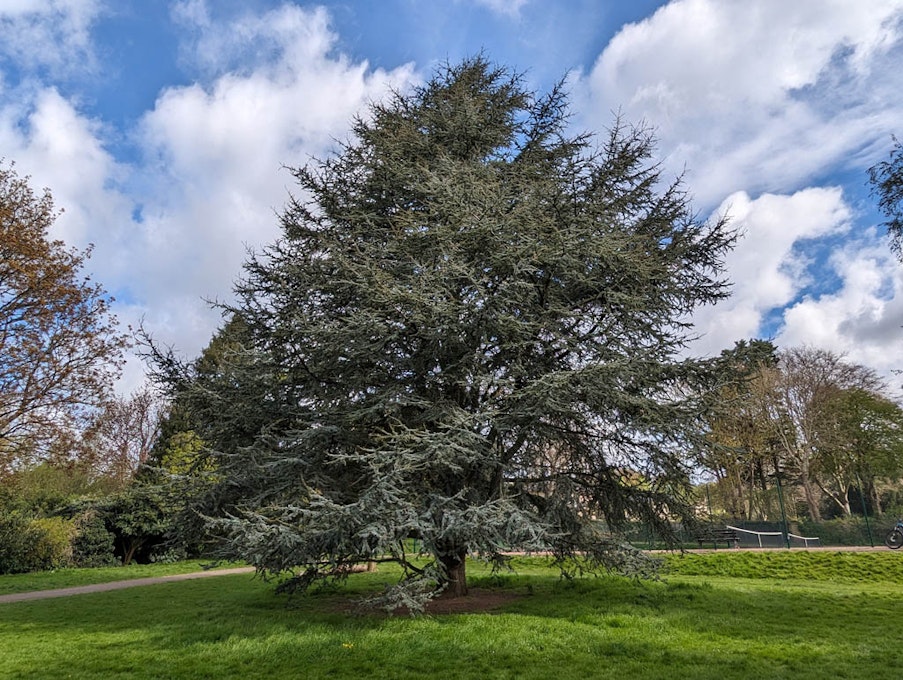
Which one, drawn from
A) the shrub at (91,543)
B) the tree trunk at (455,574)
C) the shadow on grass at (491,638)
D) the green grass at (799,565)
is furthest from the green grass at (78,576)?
the green grass at (799,565)

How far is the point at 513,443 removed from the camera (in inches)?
373

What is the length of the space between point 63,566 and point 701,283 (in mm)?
21261

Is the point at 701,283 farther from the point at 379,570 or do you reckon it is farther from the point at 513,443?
the point at 379,570

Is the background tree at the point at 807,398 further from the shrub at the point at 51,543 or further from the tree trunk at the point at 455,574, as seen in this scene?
the shrub at the point at 51,543

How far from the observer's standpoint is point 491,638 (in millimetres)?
6980

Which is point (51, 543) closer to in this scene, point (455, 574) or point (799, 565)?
point (455, 574)

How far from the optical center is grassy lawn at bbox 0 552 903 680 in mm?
5809

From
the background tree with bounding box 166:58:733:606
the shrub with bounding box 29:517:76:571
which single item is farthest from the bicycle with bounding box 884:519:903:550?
the shrub with bounding box 29:517:76:571

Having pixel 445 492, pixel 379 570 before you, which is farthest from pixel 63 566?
pixel 445 492

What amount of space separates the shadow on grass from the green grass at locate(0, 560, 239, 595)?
487 centimetres

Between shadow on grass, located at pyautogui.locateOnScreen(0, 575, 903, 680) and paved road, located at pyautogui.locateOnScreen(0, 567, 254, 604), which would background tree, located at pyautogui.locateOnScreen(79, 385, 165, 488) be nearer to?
paved road, located at pyautogui.locateOnScreen(0, 567, 254, 604)

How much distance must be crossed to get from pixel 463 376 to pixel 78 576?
48.6ft

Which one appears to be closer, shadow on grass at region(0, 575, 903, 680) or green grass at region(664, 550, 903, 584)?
shadow on grass at region(0, 575, 903, 680)

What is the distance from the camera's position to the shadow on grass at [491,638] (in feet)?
19.0
